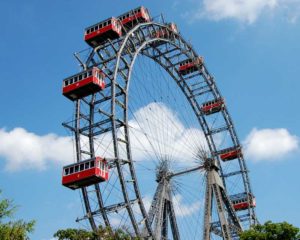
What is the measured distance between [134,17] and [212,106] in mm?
16250

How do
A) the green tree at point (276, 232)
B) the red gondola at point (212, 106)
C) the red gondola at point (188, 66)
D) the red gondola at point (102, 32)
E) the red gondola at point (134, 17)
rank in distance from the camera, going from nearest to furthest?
the green tree at point (276, 232)
the red gondola at point (102, 32)
the red gondola at point (134, 17)
the red gondola at point (188, 66)
the red gondola at point (212, 106)

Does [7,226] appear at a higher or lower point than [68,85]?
lower

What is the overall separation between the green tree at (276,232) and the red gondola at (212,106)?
83.1 ft

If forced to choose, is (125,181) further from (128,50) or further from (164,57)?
(164,57)

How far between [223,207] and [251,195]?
49.5ft

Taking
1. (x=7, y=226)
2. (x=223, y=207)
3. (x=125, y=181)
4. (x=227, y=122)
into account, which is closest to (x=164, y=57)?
(x=227, y=122)

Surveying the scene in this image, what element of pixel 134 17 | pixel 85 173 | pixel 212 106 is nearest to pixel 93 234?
pixel 85 173

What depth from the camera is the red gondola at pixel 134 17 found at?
145 feet

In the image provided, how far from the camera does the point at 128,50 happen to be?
134 feet

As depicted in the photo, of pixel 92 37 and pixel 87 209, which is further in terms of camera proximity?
pixel 92 37

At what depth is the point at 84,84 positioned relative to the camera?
119 ft

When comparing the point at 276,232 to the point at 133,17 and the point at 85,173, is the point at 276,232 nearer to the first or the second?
the point at 85,173

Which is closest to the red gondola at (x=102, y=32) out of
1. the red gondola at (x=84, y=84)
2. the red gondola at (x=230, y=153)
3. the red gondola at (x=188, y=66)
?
the red gondola at (x=84, y=84)

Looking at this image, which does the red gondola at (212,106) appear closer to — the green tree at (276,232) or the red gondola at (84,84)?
the red gondola at (84,84)
